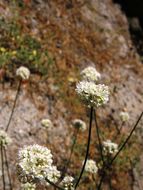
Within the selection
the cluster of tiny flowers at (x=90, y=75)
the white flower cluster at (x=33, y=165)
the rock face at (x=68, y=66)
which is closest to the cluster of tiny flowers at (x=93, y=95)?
the white flower cluster at (x=33, y=165)

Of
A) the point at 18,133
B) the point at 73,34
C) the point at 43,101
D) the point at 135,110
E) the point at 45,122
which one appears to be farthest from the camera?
the point at 73,34

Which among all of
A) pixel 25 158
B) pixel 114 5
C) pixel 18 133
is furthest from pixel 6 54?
pixel 25 158

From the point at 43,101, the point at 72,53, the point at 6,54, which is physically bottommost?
the point at 43,101

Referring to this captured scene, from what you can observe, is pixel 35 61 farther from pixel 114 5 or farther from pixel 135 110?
pixel 114 5

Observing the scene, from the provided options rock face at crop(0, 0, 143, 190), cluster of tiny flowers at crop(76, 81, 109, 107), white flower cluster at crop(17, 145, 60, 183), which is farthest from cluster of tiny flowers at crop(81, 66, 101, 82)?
white flower cluster at crop(17, 145, 60, 183)

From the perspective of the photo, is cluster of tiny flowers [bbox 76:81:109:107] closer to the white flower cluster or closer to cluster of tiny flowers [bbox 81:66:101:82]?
the white flower cluster

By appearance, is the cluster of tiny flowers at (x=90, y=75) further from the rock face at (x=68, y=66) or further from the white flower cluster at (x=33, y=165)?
the white flower cluster at (x=33, y=165)
